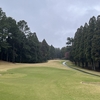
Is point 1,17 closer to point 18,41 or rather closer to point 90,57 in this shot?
point 18,41

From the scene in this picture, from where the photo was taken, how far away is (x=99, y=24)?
33219 millimetres

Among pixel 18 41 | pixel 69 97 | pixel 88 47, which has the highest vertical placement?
pixel 18 41

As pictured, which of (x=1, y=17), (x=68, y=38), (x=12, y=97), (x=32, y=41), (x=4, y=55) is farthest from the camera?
(x=68, y=38)

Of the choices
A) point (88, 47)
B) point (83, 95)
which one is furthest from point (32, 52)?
point (83, 95)

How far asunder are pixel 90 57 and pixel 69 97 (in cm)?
2657

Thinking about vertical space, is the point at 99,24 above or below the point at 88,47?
above

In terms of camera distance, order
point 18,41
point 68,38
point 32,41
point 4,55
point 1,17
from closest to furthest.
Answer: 1. point 1,17
2. point 18,41
3. point 4,55
4. point 32,41
5. point 68,38

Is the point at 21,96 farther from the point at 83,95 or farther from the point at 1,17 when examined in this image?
the point at 1,17

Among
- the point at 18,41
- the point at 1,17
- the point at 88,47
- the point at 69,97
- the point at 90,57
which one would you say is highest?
the point at 1,17

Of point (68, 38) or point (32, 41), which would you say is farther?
point (68, 38)

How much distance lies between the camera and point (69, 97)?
9.18 m

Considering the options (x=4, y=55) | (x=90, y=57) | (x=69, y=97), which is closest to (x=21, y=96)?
(x=69, y=97)

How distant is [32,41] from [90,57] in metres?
31.1

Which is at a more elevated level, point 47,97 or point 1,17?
point 1,17
